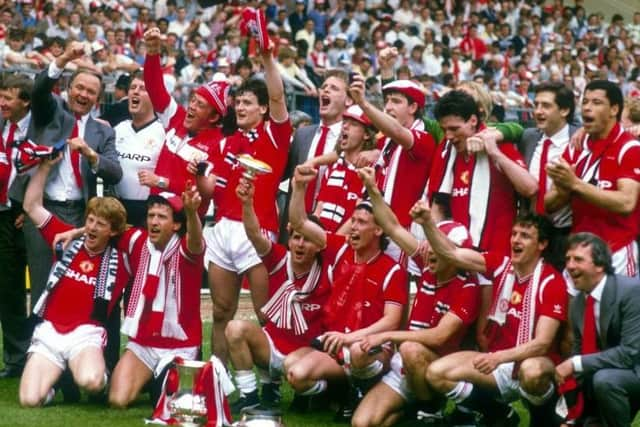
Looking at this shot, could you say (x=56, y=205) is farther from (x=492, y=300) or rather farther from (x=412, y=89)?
(x=492, y=300)

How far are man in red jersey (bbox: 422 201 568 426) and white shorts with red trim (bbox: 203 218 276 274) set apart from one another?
1.58 metres

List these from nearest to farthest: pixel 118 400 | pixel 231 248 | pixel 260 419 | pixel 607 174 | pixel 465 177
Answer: pixel 260 419 → pixel 607 174 → pixel 465 177 → pixel 118 400 → pixel 231 248

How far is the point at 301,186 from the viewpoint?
335 inches

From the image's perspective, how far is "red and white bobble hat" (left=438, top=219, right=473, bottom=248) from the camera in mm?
8188

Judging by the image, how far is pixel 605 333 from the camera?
24.8 feet

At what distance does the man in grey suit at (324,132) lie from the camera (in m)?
9.41

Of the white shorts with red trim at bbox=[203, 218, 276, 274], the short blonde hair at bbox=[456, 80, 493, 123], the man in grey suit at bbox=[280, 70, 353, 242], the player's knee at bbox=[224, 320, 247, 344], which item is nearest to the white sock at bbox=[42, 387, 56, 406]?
the player's knee at bbox=[224, 320, 247, 344]

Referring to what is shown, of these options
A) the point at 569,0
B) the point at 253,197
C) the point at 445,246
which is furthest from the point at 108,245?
A: the point at 569,0

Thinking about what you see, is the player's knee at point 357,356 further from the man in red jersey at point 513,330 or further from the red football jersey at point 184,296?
the red football jersey at point 184,296

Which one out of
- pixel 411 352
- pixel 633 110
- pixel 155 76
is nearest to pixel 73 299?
pixel 155 76

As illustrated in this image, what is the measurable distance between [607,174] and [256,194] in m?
2.58

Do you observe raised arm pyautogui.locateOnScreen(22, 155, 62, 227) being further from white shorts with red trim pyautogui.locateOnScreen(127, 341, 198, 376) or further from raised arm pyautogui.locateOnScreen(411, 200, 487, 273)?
raised arm pyautogui.locateOnScreen(411, 200, 487, 273)

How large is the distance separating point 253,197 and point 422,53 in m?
17.3

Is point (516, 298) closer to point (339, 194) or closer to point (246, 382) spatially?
point (339, 194)
